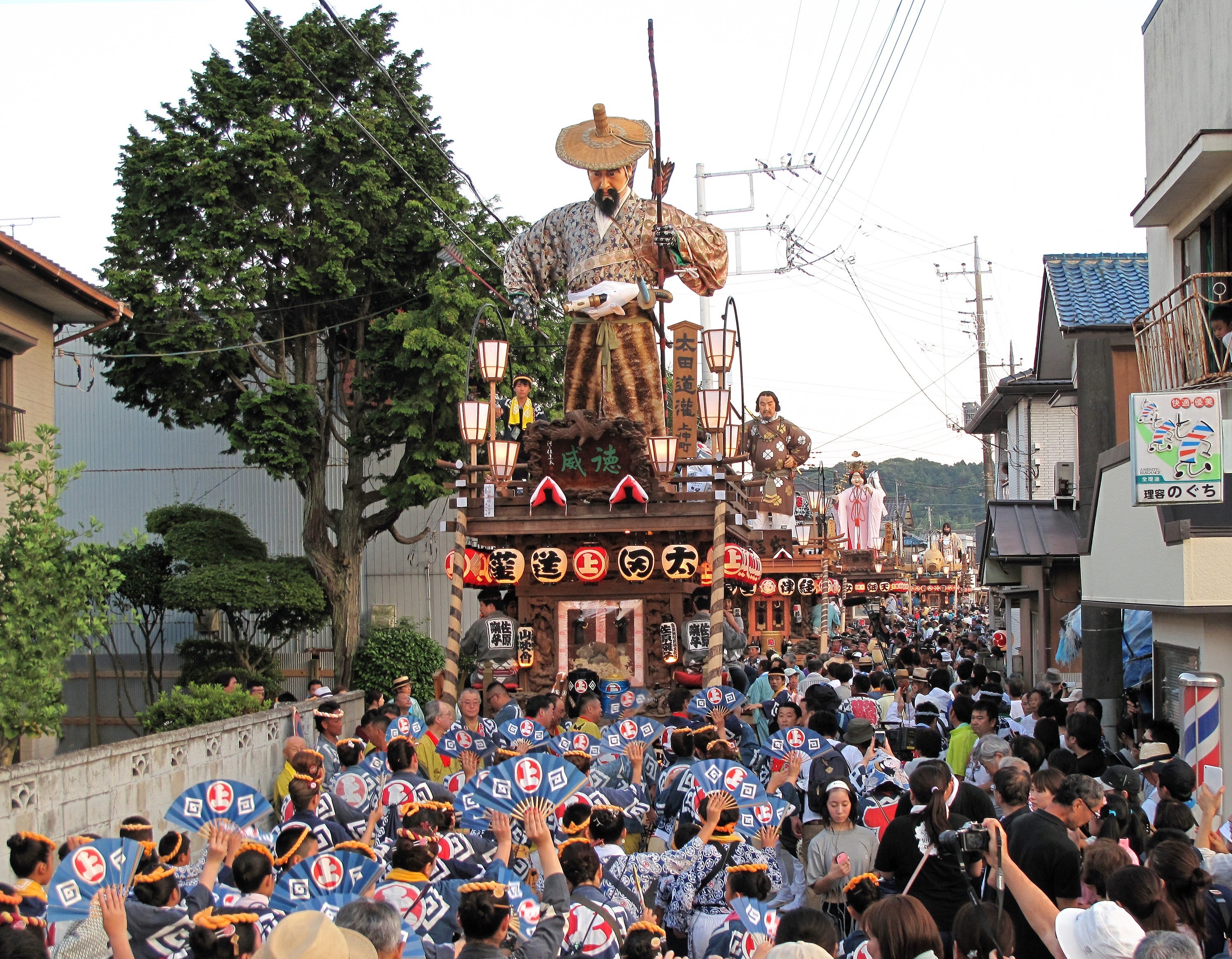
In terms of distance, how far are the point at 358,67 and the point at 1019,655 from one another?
18259 mm

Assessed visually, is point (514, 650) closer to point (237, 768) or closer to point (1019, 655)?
point (237, 768)

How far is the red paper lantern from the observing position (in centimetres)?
1580

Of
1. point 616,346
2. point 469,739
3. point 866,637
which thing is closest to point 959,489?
point 866,637

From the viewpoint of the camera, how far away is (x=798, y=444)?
2786 centimetres

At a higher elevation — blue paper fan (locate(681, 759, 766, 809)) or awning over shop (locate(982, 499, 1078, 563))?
awning over shop (locate(982, 499, 1078, 563))

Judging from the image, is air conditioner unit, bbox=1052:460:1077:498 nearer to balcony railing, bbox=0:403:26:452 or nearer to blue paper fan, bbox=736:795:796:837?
balcony railing, bbox=0:403:26:452

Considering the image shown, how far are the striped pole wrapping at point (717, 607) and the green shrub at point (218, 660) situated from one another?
11903 mm

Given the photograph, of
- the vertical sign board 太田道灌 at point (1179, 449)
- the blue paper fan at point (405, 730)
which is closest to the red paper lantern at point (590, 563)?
the blue paper fan at point (405, 730)

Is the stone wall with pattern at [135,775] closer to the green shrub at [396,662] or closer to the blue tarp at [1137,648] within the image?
the blue tarp at [1137,648]

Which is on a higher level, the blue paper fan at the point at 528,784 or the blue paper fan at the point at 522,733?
the blue paper fan at the point at 528,784

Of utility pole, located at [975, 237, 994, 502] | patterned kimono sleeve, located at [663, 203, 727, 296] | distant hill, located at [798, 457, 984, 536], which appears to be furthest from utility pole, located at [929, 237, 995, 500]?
distant hill, located at [798, 457, 984, 536]

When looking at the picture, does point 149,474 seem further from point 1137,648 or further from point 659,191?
point 1137,648

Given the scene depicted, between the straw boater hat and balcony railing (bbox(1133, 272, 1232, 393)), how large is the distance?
7.62 meters

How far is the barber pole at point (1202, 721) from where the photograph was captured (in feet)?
31.3
